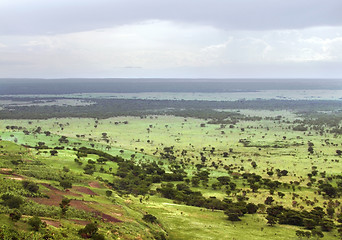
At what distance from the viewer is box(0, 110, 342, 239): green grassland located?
56844 mm

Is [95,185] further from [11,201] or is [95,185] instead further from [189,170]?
[189,170]

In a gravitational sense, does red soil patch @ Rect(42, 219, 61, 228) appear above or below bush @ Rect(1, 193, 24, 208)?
below

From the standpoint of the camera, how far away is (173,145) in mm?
167250

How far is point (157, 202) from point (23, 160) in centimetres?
4304

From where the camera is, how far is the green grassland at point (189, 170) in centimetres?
5684

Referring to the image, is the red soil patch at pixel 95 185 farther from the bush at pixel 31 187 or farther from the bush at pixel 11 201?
the bush at pixel 11 201

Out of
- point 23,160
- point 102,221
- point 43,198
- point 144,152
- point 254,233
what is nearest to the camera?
point 102,221

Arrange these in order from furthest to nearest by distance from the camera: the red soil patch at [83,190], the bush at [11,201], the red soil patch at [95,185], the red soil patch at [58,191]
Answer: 1. the red soil patch at [95,185]
2. the red soil patch at [83,190]
3. the red soil patch at [58,191]
4. the bush at [11,201]

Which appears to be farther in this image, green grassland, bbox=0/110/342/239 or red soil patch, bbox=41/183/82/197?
red soil patch, bbox=41/183/82/197

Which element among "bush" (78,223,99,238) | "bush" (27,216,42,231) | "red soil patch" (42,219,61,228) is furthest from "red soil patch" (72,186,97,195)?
"bush" (27,216,42,231)

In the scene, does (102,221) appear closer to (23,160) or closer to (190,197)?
(190,197)

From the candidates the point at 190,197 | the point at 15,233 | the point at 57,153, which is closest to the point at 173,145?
the point at 57,153

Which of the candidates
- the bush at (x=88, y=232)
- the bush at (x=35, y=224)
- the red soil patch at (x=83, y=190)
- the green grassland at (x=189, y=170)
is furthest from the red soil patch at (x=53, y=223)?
the red soil patch at (x=83, y=190)

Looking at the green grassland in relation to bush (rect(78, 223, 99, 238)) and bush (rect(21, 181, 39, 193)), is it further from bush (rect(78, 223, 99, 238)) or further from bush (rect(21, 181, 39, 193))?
bush (rect(21, 181, 39, 193))
